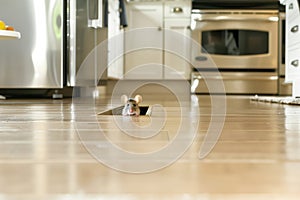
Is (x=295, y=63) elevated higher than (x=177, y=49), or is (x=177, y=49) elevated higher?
(x=177, y=49)

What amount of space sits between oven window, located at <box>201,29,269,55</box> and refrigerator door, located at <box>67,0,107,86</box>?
39.2 inches

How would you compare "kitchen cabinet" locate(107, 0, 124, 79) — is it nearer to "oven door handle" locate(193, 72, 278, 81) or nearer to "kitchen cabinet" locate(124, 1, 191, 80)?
"kitchen cabinet" locate(124, 1, 191, 80)

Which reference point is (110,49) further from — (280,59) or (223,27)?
(280,59)

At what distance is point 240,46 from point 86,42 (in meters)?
1.65

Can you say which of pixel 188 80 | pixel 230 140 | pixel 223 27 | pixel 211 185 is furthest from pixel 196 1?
pixel 211 185

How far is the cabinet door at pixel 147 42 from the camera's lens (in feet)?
14.8

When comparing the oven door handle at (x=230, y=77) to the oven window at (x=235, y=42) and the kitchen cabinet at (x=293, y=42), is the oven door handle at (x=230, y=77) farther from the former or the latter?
the kitchen cabinet at (x=293, y=42)

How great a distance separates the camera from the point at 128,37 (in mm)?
4668

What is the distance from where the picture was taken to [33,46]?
270 cm

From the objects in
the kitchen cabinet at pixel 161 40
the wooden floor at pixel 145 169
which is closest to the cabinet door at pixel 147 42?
the kitchen cabinet at pixel 161 40

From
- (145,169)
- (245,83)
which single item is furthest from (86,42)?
(145,169)

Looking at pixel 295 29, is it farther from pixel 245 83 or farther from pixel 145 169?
pixel 145 169

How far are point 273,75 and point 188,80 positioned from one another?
793 mm

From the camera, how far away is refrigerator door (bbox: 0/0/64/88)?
267 cm
